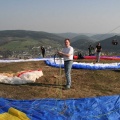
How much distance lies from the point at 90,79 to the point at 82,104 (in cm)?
521

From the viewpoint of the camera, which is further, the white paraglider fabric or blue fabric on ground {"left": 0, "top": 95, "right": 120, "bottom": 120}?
the white paraglider fabric

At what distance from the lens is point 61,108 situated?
1081 centimetres

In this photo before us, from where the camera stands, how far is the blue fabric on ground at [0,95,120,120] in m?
10.1

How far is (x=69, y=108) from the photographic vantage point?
35.7 ft

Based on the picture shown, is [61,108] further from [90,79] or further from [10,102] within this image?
[90,79]

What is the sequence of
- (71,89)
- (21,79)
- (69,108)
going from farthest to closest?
(21,79), (71,89), (69,108)

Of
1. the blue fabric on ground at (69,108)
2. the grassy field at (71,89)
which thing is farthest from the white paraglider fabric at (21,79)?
the blue fabric on ground at (69,108)

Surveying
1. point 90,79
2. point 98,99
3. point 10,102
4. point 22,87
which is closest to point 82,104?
point 98,99

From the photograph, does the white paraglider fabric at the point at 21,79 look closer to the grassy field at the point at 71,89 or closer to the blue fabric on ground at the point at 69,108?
the grassy field at the point at 71,89

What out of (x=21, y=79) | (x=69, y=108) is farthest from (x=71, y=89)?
(x=21, y=79)

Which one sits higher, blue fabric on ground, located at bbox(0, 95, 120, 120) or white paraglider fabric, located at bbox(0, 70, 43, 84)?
white paraglider fabric, located at bbox(0, 70, 43, 84)

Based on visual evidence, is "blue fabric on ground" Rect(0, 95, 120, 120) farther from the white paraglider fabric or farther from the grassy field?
the white paraglider fabric

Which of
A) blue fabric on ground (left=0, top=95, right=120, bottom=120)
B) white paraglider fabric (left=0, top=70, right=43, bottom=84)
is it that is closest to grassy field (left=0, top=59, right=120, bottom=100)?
white paraglider fabric (left=0, top=70, right=43, bottom=84)

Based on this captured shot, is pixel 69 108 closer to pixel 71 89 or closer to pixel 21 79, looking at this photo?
pixel 71 89
